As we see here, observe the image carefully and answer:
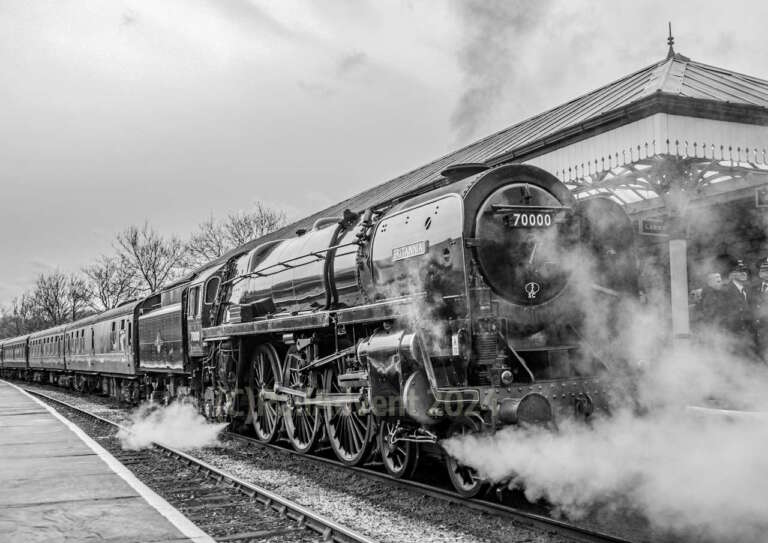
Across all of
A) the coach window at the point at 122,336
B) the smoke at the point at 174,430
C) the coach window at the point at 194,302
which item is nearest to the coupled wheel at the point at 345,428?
the smoke at the point at 174,430

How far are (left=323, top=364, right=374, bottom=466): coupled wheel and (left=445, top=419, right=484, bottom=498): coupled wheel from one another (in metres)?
1.41

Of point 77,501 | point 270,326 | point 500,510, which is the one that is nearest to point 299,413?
point 270,326

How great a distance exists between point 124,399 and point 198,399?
839 centimetres

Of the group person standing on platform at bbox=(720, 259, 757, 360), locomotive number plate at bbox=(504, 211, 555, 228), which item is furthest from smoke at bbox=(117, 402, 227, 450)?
person standing on platform at bbox=(720, 259, 757, 360)

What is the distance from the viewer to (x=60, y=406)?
20.2m

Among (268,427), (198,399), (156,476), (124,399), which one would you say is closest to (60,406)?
(124,399)

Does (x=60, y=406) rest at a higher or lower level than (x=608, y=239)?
lower

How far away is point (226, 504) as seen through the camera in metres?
6.72

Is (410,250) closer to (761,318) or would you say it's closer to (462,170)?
(462,170)

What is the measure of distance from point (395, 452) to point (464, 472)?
1.27 meters

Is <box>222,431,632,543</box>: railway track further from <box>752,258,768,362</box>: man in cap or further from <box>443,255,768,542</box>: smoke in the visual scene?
<box>752,258,768,362</box>: man in cap

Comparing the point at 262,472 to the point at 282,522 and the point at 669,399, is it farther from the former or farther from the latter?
the point at 669,399

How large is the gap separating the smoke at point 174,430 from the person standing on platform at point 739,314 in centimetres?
725

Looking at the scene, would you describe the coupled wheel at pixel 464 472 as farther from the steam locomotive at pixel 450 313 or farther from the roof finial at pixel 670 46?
the roof finial at pixel 670 46
